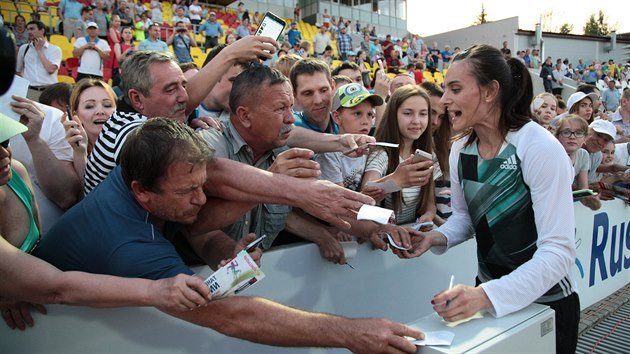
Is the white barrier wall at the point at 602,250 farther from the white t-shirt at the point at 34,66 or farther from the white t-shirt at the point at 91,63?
the white t-shirt at the point at 91,63

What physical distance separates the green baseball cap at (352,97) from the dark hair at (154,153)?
5.00 ft

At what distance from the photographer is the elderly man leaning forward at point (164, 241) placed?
1.64 metres

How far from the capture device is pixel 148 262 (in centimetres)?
168

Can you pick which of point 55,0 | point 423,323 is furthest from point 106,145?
point 55,0

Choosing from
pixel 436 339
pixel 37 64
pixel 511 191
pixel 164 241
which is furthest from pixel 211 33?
pixel 436 339

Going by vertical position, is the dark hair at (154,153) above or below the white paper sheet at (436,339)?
above

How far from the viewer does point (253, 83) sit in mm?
2410

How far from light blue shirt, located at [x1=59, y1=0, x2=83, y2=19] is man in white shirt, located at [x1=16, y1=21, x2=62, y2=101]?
13.3ft

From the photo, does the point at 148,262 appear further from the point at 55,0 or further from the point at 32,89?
the point at 55,0

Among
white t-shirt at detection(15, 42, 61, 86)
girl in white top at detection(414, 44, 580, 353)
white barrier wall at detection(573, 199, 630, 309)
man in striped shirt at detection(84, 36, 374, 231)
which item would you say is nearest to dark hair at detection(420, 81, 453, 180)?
white barrier wall at detection(573, 199, 630, 309)

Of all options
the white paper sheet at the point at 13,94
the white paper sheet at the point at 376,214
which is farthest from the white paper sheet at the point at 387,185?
the white paper sheet at the point at 13,94

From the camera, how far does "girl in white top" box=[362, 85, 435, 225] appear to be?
125 inches

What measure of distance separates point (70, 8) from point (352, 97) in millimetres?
10566

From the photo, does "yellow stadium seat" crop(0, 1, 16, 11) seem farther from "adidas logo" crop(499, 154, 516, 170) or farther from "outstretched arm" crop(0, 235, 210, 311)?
"adidas logo" crop(499, 154, 516, 170)
